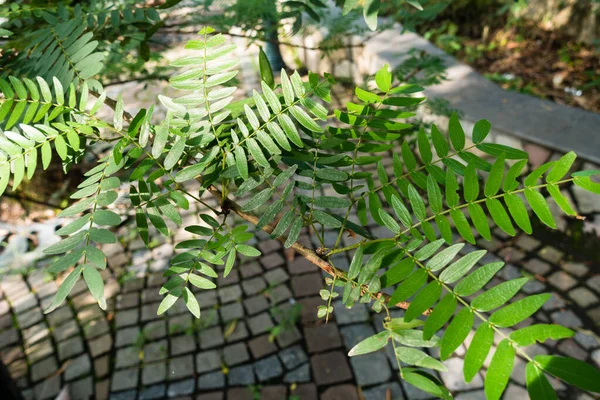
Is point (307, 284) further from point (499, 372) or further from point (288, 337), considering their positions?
point (499, 372)

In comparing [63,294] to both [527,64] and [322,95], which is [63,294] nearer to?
[322,95]

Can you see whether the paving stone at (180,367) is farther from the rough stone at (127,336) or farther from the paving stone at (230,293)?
the paving stone at (230,293)

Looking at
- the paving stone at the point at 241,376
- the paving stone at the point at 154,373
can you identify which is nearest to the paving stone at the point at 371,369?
the paving stone at the point at 241,376

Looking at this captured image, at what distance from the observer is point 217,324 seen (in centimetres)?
339

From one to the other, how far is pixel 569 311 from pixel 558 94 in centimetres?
249

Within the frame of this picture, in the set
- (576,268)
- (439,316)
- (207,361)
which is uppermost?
(439,316)

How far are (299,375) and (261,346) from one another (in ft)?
1.14

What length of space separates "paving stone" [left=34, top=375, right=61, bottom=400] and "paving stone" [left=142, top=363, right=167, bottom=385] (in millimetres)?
566

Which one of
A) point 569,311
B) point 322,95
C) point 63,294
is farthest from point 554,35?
point 63,294

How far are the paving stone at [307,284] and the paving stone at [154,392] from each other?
1.13 metres

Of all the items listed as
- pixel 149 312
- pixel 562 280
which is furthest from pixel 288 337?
pixel 562 280

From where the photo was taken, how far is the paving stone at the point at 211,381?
3.01m

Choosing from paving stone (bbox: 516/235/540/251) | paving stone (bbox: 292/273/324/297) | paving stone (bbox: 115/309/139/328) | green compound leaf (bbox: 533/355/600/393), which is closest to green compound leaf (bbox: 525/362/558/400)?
green compound leaf (bbox: 533/355/600/393)

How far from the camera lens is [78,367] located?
10.4 ft
